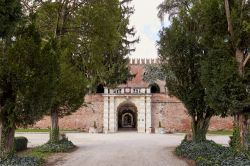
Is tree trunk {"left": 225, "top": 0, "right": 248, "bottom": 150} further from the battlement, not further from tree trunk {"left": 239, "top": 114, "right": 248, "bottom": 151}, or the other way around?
the battlement

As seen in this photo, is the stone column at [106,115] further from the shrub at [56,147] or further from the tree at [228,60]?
the tree at [228,60]

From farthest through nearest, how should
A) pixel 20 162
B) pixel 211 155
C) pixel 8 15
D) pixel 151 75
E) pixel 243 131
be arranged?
1. pixel 151 75
2. pixel 211 155
3. pixel 243 131
4. pixel 20 162
5. pixel 8 15

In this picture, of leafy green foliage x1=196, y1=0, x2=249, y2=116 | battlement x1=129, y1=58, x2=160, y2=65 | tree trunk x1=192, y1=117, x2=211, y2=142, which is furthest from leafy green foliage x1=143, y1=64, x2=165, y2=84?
leafy green foliage x1=196, y1=0, x2=249, y2=116

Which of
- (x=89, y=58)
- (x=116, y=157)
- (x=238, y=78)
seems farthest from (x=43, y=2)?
(x=238, y=78)

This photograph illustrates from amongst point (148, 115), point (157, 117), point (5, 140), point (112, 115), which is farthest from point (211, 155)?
point (112, 115)

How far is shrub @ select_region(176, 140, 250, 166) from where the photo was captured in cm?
1110

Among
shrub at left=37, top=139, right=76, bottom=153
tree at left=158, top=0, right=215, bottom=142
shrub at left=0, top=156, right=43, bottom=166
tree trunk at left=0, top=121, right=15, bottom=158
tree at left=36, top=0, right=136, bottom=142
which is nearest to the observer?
shrub at left=0, top=156, right=43, bottom=166

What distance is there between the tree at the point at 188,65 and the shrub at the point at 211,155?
133cm

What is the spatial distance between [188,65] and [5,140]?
30.1 ft

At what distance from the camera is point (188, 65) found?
18.4 meters

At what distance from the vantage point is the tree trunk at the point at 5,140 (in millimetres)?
12594

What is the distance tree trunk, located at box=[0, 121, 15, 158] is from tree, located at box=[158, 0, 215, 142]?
8467 millimetres

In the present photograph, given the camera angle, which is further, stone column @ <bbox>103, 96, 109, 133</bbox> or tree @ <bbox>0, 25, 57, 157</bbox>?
stone column @ <bbox>103, 96, 109, 133</bbox>

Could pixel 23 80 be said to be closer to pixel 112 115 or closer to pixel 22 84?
pixel 22 84
